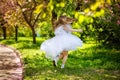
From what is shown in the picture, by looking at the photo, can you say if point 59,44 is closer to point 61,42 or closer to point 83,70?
point 61,42

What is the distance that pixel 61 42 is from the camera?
13.0 metres

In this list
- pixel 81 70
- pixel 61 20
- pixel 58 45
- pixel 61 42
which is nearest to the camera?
pixel 58 45

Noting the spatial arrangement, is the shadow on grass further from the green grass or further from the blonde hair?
the blonde hair

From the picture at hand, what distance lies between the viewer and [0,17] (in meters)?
42.8

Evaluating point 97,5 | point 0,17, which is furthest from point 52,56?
point 0,17

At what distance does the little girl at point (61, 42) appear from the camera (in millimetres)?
12789

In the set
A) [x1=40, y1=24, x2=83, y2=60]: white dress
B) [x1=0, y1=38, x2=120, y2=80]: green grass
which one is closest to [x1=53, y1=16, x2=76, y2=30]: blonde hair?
[x1=40, y1=24, x2=83, y2=60]: white dress

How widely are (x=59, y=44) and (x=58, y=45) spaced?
2.2 inches

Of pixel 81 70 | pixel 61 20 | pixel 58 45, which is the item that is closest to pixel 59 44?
pixel 58 45

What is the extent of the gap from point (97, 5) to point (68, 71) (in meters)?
10.0

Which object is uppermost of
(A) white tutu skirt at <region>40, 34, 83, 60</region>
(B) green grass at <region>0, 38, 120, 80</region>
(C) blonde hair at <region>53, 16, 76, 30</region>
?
(C) blonde hair at <region>53, 16, 76, 30</region>

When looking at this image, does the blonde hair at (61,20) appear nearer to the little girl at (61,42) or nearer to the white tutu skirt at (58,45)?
the little girl at (61,42)

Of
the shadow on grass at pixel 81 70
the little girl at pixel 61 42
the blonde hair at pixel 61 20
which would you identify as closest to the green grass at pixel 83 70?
the shadow on grass at pixel 81 70

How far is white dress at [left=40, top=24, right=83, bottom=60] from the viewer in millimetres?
12760
